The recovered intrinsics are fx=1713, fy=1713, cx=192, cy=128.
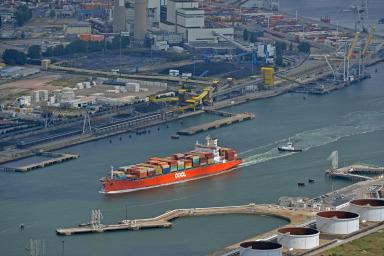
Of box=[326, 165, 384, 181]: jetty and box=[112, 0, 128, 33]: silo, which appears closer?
box=[326, 165, 384, 181]: jetty

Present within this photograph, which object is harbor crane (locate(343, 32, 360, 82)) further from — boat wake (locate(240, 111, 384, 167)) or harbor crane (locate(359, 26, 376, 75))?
boat wake (locate(240, 111, 384, 167))

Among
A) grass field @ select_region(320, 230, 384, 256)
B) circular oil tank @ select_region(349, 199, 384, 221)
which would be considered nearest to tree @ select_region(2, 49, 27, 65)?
circular oil tank @ select_region(349, 199, 384, 221)

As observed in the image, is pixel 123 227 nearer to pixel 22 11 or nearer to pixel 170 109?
A: pixel 170 109

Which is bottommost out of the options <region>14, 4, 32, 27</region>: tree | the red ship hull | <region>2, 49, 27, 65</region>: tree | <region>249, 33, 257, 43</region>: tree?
the red ship hull

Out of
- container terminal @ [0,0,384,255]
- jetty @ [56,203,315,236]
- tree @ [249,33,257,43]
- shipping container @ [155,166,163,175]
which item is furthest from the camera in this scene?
tree @ [249,33,257,43]

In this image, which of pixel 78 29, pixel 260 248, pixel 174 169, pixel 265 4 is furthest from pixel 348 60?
pixel 260 248

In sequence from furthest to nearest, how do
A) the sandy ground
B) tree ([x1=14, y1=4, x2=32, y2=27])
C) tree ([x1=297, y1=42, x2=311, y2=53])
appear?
1. tree ([x1=14, y1=4, x2=32, y2=27])
2. tree ([x1=297, y1=42, x2=311, y2=53])
3. the sandy ground
